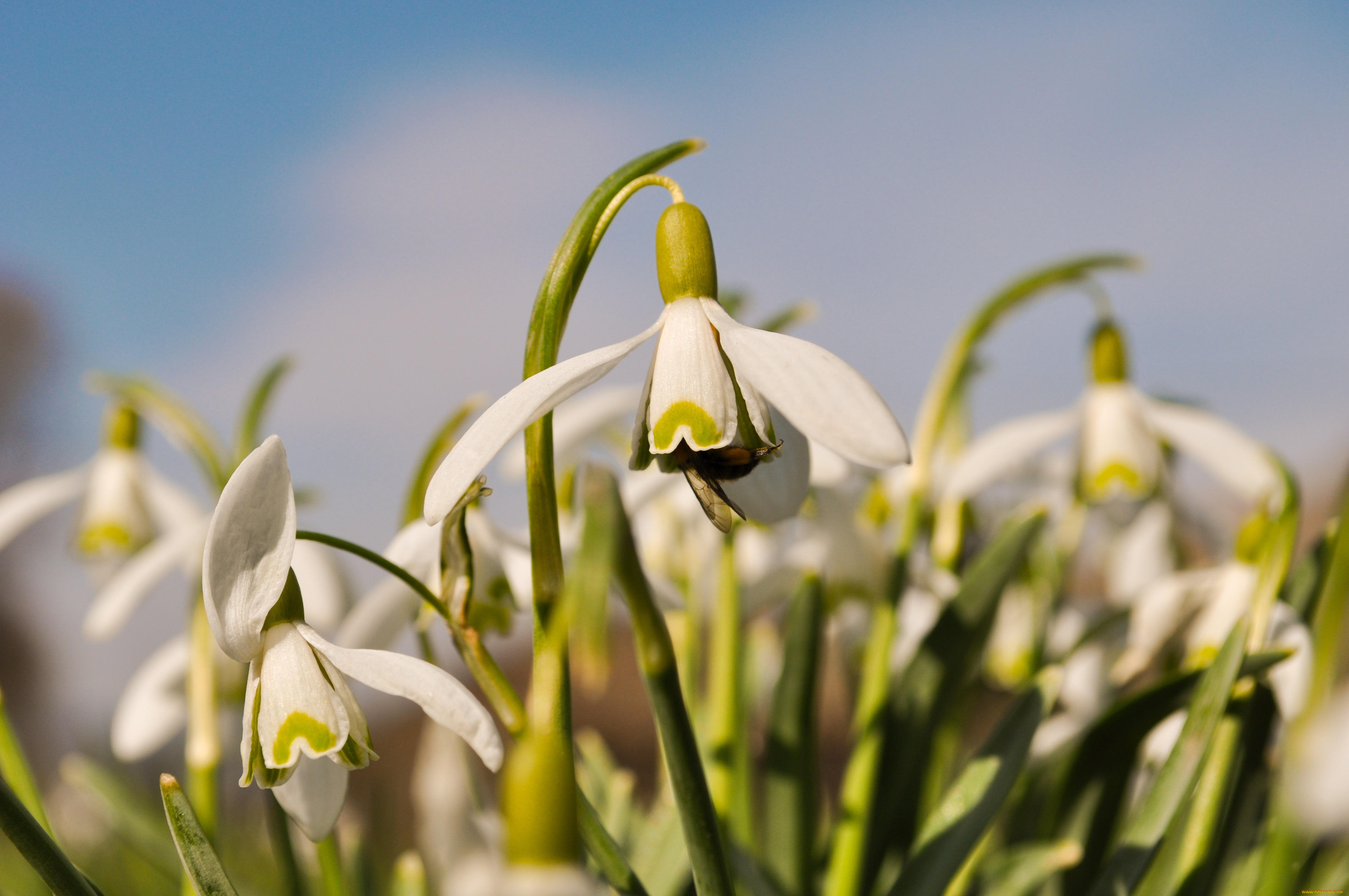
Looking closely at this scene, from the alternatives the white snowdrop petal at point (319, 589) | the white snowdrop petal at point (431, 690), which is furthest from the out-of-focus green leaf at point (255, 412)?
the white snowdrop petal at point (431, 690)

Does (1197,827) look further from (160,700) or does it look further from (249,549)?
(160,700)

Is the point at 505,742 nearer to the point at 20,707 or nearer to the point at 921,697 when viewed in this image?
the point at 921,697

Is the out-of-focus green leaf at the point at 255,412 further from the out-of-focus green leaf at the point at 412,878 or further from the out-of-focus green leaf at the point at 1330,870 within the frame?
the out-of-focus green leaf at the point at 1330,870

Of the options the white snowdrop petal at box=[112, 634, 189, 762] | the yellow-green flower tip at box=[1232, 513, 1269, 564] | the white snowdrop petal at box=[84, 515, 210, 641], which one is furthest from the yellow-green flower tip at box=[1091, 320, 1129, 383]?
the white snowdrop petal at box=[112, 634, 189, 762]

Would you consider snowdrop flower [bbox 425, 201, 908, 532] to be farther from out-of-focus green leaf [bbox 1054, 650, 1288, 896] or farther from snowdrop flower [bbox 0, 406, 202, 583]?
snowdrop flower [bbox 0, 406, 202, 583]

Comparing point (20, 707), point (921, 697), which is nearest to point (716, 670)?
point (921, 697)
